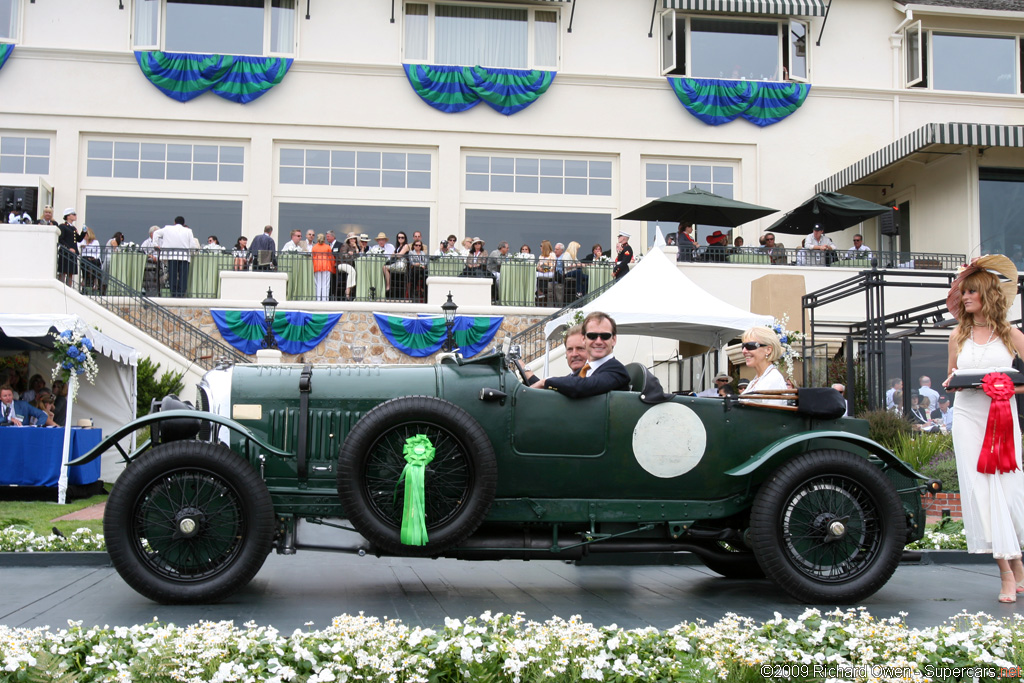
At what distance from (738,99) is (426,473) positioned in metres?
21.3

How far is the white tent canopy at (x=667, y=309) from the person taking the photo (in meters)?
13.4

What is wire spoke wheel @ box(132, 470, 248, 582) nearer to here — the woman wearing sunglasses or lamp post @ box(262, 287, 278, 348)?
the woman wearing sunglasses

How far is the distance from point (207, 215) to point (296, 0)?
5897 millimetres

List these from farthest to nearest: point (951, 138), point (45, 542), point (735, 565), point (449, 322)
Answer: point (951, 138) < point (449, 322) < point (45, 542) < point (735, 565)

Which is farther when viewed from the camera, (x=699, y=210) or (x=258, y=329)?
(x=699, y=210)

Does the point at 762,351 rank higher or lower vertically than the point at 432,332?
lower

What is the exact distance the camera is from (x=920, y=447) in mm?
11672

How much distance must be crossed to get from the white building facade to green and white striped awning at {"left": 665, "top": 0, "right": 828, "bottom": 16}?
6 cm

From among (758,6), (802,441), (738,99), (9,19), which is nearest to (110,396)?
(9,19)

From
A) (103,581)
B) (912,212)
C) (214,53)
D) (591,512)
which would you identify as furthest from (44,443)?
(912,212)

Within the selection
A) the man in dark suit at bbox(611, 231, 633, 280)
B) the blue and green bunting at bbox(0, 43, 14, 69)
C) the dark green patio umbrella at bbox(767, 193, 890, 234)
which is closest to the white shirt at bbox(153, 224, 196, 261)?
the blue and green bunting at bbox(0, 43, 14, 69)

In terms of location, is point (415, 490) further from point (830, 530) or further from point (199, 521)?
point (830, 530)

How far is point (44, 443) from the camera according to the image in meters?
12.8

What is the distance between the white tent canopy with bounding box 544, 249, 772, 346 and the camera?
13.4m
